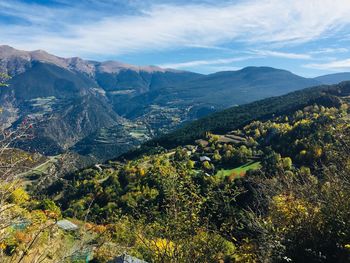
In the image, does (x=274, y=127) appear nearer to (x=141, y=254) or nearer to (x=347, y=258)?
(x=141, y=254)

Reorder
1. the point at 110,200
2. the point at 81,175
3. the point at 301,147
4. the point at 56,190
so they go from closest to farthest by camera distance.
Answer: the point at 110,200
the point at 301,147
the point at 56,190
the point at 81,175

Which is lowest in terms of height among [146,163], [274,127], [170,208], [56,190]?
[56,190]

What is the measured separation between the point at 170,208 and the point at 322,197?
562 cm

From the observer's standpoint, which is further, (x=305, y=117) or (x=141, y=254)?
(x=305, y=117)

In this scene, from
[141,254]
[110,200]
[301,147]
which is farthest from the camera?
[301,147]

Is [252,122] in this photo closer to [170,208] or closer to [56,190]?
[56,190]

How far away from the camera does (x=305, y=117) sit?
528 feet

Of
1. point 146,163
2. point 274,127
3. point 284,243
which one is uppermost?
point 284,243

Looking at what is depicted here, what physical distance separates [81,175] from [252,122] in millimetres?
92822

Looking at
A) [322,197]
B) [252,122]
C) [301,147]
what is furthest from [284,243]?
[252,122]

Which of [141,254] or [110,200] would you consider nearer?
[141,254]

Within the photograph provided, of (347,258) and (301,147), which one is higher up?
(347,258)

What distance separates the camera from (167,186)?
40.9 feet

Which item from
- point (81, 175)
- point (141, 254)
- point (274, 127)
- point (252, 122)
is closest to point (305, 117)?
point (274, 127)
